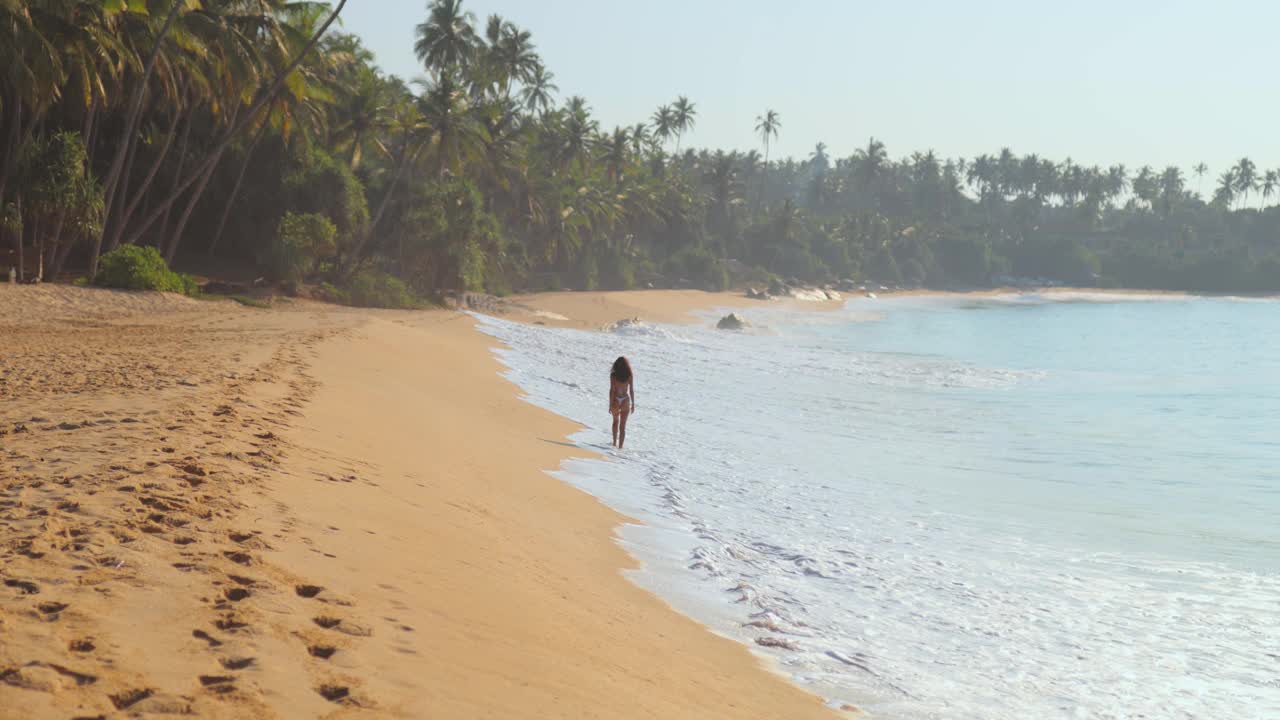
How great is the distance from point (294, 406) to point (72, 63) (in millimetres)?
18683

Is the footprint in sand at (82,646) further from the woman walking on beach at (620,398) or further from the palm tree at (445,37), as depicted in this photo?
the palm tree at (445,37)

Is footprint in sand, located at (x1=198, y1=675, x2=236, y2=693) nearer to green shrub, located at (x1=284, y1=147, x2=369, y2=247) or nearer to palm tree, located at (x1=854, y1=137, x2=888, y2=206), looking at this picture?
green shrub, located at (x1=284, y1=147, x2=369, y2=247)

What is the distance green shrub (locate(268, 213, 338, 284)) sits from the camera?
35.0 meters

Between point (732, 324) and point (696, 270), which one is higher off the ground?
point (696, 270)

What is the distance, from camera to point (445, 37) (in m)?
54.8

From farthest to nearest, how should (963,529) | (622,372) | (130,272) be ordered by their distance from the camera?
(130,272) → (622,372) → (963,529)

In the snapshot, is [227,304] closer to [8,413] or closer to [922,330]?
[8,413]

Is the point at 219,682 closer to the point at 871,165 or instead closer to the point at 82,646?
the point at 82,646

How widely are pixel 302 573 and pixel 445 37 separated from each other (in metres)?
54.5

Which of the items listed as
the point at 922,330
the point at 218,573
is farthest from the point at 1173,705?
the point at 922,330

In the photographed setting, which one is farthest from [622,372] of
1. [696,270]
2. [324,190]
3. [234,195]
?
[696,270]

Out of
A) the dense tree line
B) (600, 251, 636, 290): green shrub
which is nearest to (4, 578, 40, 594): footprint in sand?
the dense tree line

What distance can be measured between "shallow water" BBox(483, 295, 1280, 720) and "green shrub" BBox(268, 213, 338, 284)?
13.3 m

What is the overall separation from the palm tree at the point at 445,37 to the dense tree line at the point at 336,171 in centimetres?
12
